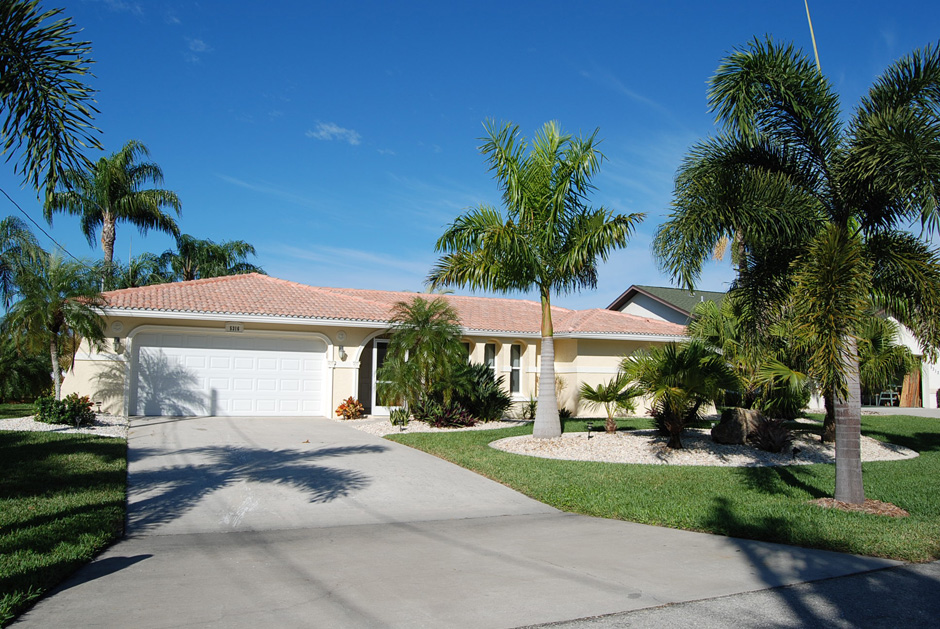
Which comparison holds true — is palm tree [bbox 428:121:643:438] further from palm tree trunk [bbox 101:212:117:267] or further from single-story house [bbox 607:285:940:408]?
palm tree trunk [bbox 101:212:117:267]

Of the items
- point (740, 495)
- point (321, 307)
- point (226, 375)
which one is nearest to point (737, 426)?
point (740, 495)

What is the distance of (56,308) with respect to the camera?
47.3 feet

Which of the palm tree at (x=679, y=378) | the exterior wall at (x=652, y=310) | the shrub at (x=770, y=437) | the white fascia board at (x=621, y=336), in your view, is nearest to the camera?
the palm tree at (x=679, y=378)

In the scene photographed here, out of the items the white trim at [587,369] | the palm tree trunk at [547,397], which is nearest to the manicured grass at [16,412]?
the palm tree trunk at [547,397]

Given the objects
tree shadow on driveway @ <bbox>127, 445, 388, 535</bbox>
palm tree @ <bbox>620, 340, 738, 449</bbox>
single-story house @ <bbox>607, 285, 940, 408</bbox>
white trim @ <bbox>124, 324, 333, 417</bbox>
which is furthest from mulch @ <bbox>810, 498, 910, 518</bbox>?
single-story house @ <bbox>607, 285, 940, 408</bbox>

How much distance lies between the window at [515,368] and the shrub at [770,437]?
9033mm

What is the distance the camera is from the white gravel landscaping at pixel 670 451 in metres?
12.4

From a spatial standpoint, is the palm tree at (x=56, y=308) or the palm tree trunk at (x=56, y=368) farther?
the palm tree trunk at (x=56, y=368)

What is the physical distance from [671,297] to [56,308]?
994 inches

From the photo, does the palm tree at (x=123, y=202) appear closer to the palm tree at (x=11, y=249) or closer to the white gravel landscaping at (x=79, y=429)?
the palm tree at (x=11, y=249)

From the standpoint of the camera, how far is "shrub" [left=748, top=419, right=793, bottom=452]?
13062 mm

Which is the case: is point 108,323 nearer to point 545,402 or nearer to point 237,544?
point 545,402

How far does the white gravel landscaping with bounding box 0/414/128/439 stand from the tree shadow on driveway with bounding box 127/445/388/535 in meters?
2.24

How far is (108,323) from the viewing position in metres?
16.5
